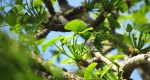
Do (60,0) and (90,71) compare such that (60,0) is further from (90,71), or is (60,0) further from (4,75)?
(4,75)

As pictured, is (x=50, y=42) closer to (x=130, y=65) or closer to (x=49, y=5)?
(x=130, y=65)

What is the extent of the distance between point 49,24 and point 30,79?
1.11 metres

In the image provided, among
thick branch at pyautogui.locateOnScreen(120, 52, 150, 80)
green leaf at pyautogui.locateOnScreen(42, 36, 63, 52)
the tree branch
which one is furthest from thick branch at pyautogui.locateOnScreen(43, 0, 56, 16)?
thick branch at pyautogui.locateOnScreen(120, 52, 150, 80)

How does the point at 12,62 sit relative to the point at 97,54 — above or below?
below

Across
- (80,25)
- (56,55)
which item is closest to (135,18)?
(56,55)

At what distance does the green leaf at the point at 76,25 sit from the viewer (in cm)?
99

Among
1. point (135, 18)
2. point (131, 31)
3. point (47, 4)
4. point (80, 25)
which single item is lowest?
point (80, 25)

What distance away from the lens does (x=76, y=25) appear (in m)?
1.02

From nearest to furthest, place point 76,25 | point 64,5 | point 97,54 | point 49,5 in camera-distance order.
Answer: point 76,25 < point 97,54 < point 49,5 < point 64,5

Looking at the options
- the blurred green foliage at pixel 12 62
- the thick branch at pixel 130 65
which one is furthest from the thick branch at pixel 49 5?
the blurred green foliage at pixel 12 62

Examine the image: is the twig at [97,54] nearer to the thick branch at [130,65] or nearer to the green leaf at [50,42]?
the thick branch at [130,65]

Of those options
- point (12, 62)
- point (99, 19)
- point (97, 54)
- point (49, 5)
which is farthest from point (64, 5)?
point (12, 62)

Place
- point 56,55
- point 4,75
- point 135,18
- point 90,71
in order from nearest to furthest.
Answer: point 4,75
point 90,71
point 56,55
point 135,18

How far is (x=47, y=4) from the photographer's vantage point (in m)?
1.45
